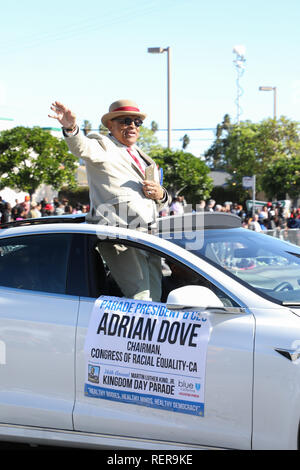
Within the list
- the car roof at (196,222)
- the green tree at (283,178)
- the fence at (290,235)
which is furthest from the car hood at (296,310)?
the green tree at (283,178)

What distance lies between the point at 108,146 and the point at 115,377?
160 centimetres

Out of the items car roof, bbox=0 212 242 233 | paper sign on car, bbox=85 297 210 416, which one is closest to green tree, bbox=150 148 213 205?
car roof, bbox=0 212 242 233

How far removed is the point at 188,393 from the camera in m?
2.84

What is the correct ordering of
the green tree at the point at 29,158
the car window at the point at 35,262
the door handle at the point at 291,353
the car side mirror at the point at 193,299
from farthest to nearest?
the green tree at the point at 29,158
the car window at the point at 35,262
the car side mirror at the point at 193,299
the door handle at the point at 291,353

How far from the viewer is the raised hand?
3570mm

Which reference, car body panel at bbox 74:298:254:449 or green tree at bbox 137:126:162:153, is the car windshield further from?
green tree at bbox 137:126:162:153

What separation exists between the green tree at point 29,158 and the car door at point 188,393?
40437 millimetres

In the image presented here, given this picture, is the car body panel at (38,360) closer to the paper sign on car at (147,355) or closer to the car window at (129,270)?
the paper sign on car at (147,355)

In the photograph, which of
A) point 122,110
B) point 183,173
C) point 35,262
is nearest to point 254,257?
point 35,262

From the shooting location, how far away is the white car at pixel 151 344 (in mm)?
2736

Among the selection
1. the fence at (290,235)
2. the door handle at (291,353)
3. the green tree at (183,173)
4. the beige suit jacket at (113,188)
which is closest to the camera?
the door handle at (291,353)

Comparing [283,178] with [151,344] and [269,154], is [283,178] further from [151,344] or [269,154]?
[151,344]

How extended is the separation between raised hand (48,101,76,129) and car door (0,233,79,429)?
0.72 metres

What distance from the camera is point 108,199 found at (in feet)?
12.5
